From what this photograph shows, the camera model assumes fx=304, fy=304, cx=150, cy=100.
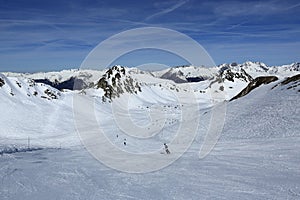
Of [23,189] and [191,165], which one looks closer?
[23,189]

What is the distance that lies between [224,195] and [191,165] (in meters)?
6.40

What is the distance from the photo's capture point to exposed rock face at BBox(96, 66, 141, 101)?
140 m

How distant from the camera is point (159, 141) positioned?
3462cm

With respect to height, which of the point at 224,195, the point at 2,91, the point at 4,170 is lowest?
the point at 224,195

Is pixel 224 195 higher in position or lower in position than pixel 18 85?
lower

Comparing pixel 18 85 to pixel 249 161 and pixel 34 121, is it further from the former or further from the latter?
pixel 249 161

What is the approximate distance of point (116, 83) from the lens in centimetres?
15675

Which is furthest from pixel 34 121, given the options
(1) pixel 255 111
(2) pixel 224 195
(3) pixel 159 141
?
(2) pixel 224 195

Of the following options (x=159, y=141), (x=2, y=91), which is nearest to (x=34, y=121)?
(x=2, y=91)

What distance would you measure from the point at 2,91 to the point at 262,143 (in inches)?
2432

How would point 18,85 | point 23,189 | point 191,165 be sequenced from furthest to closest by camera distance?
point 18,85
point 191,165
point 23,189

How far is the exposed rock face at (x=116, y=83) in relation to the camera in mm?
139750

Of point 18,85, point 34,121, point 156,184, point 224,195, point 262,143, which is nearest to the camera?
point 224,195

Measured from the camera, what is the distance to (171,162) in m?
19.8
